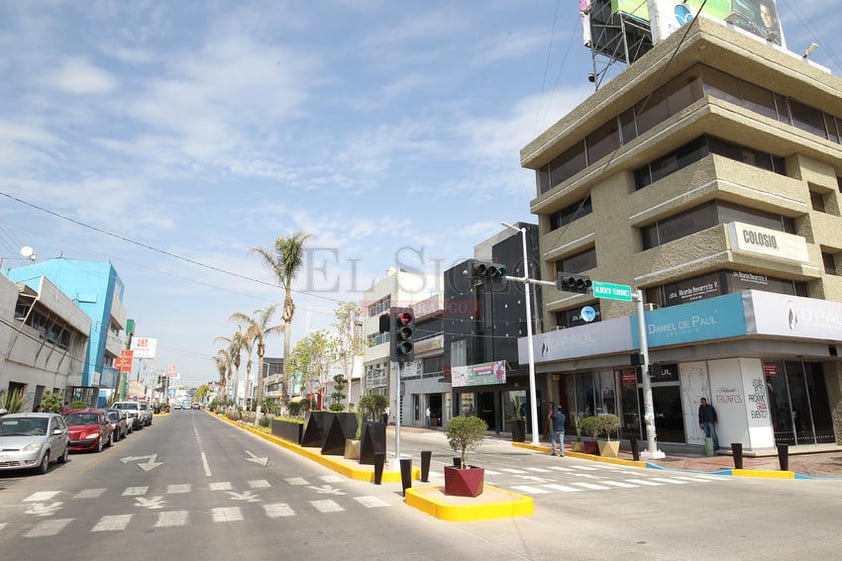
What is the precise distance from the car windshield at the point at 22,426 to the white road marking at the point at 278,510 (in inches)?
372

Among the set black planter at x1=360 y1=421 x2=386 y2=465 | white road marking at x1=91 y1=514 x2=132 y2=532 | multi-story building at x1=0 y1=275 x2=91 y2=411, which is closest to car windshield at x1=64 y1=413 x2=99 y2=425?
multi-story building at x1=0 y1=275 x2=91 y2=411

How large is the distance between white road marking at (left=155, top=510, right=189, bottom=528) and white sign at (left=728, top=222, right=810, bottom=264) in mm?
19778

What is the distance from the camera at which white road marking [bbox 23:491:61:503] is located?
32.4ft

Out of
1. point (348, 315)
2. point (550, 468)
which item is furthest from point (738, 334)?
point (348, 315)

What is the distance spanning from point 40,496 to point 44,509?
1626mm

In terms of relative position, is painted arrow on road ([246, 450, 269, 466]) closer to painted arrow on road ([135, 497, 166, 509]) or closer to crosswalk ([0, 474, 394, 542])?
crosswalk ([0, 474, 394, 542])

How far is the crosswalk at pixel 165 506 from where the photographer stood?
787 cm

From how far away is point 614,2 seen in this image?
90.3ft

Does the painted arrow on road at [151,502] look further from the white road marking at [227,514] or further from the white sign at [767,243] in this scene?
the white sign at [767,243]

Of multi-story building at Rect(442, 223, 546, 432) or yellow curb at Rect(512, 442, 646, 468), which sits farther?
multi-story building at Rect(442, 223, 546, 432)

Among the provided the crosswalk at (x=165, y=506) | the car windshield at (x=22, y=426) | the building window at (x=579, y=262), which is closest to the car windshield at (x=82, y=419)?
the car windshield at (x=22, y=426)

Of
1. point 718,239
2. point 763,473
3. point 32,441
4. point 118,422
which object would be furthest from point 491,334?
point 32,441

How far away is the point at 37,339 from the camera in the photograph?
113 feet

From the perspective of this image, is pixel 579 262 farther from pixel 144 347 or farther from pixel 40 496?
pixel 144 347
